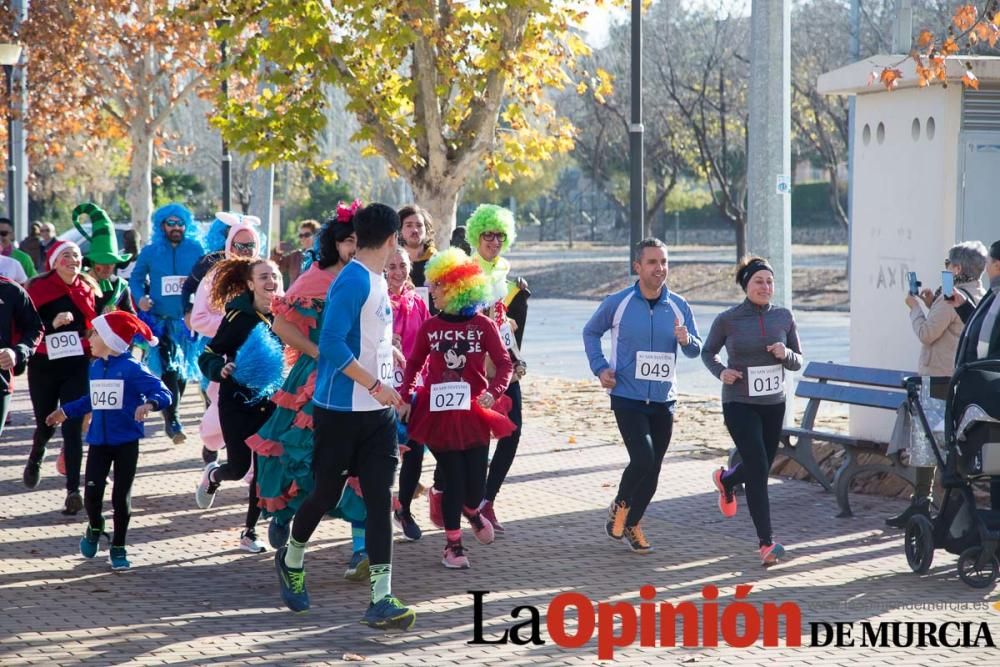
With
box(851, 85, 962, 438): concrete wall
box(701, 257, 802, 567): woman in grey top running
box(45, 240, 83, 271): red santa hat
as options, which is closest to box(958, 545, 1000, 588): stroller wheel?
box(701, 257, 802, 567): woman in grey top running

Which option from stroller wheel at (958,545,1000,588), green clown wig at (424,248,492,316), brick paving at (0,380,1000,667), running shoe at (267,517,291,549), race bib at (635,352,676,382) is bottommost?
brick paving at (0,380,1000,667)

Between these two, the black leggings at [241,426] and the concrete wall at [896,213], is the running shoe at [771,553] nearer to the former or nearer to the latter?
the black leggings at [241,426]

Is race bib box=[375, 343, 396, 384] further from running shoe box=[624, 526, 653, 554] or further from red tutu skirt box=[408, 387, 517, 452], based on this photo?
running shoe box=[624, 526, 653, 554]

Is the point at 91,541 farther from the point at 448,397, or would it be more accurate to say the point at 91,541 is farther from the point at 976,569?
the point at 976,569

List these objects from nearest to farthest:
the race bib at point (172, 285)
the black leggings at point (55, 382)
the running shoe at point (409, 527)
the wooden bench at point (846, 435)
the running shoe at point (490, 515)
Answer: the running shoe at point (409, 527)
the running shoe at point (490, 515)
the wooden bench at point (846, 435)
the black leggings at point (55, 382)
the race bib at point (172, 285)

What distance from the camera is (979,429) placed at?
316 inches

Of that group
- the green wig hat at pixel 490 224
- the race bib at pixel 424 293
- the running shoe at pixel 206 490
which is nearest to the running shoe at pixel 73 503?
the running shoe at pixel 206 490

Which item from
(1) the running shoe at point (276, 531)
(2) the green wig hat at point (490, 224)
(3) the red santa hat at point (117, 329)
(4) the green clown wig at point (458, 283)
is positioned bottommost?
(1) the running shoe at point (276, 531)

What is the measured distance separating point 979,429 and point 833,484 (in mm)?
3121

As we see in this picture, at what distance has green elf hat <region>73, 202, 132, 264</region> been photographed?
38.2 ft

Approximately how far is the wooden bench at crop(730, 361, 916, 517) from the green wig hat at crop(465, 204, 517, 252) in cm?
252

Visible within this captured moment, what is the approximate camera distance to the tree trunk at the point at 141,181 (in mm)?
27000

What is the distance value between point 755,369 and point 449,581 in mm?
2202

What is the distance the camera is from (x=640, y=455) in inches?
358
